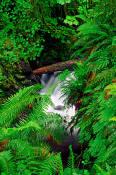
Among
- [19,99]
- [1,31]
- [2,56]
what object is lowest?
[19,99]

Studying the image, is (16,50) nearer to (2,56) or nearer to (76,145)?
(2,56)

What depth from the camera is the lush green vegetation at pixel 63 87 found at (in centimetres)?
199

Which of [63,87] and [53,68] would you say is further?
[53,68]

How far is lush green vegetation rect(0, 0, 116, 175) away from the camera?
199 cm

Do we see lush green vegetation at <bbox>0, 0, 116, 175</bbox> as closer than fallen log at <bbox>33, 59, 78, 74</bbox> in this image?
Yes

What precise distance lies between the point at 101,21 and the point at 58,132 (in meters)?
1.97

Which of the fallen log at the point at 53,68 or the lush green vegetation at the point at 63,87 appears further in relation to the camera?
the fallen log at the point at 53,68

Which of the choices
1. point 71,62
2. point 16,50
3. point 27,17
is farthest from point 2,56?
point 71,62

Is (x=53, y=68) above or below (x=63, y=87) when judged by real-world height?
above

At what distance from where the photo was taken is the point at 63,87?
3.43m

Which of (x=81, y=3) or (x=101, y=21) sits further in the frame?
(x=81, y=3)

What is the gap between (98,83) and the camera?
2.70 meters

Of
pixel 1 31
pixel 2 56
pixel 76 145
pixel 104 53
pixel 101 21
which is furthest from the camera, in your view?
pixel 1 31

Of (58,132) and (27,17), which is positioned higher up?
(27,17)
